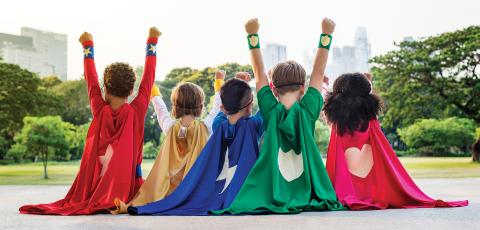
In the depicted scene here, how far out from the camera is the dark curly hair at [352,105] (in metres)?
6.00

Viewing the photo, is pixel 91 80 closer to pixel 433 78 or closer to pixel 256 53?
pixel 256 53

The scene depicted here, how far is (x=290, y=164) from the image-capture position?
5.66 meters

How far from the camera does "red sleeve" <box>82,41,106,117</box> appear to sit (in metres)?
6.30

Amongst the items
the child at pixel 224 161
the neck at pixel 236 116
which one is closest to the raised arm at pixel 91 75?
the child at pixel 224 161

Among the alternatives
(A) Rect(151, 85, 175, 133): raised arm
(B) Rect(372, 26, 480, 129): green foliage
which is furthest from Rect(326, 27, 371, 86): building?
(A) Rect(151, 85, 175, 133): raised arm

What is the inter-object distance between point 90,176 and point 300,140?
2054 mm

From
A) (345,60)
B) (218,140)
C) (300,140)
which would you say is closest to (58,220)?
(218,140)

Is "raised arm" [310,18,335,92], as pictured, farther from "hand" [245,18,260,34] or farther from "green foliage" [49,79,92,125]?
"green foliage" [49,79,92,125]

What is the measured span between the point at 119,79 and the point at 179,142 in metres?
0.83

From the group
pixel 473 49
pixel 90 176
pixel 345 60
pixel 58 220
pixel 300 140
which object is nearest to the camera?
pixel 58 220

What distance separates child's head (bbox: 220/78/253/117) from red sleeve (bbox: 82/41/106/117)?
1.29m

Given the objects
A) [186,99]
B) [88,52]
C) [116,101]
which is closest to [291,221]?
[186,99]

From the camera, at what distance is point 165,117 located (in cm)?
637

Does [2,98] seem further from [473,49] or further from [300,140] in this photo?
[300,140]
